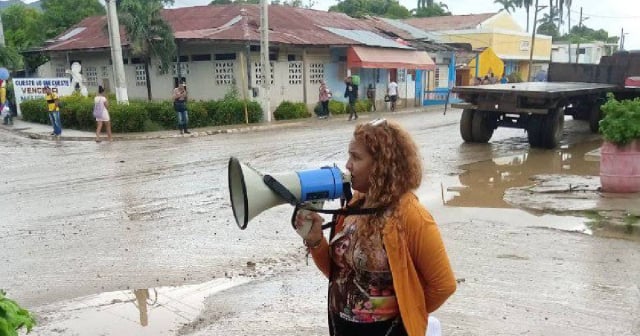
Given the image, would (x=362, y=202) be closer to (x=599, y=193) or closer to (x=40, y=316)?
(x=40, y=316)

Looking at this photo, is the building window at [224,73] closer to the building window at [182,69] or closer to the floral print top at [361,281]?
the building window at [182,69]

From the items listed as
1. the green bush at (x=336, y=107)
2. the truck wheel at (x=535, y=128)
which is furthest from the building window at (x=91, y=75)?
the truck wheel at (x=535, y=128)

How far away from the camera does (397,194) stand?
191cm

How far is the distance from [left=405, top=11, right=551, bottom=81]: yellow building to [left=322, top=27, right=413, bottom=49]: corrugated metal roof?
423 inches

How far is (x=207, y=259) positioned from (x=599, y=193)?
543cm

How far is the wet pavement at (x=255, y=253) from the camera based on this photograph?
13.0 feet

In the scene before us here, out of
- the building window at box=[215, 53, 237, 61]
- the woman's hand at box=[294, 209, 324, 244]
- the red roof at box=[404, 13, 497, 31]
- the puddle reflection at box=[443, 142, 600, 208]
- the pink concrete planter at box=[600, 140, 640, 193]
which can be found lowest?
the puddle reflection at box=[443, 142, 600, 208]

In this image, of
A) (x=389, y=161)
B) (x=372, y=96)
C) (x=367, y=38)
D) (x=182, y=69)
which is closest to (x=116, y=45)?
(x=182, y=69)

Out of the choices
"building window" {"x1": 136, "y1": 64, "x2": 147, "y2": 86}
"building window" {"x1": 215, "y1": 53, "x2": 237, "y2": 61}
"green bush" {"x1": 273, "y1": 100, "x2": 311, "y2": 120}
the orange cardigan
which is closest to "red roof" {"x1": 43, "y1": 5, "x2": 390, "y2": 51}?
"building window" {"x1": 215, "y1": 53, "x2": 237, "y2": 61}

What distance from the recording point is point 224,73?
21.3 metres

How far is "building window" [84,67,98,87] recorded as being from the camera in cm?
2606

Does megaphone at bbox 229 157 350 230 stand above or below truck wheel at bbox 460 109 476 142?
above

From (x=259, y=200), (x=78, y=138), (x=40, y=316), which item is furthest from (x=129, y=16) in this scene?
(x=259, y=200)

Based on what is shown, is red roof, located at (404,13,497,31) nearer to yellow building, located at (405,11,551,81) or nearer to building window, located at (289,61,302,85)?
yellow building, located at (405,11,551,81)
